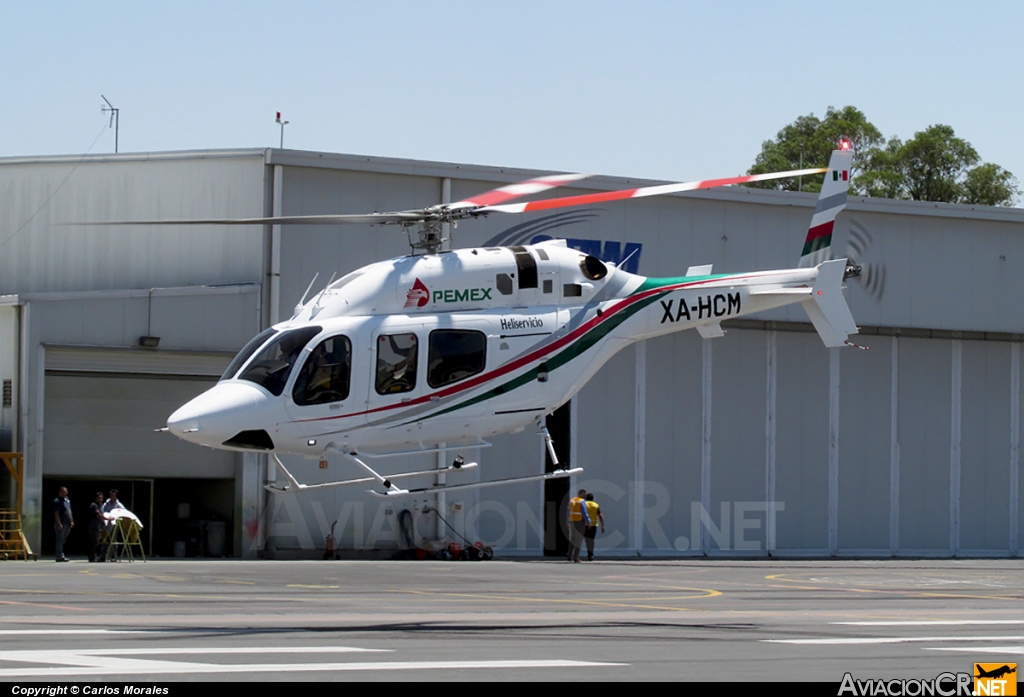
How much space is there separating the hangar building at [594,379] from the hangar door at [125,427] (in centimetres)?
5

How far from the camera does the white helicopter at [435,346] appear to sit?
18.7 metres

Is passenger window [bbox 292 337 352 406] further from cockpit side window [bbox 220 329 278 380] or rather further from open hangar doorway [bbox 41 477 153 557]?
open hangar doorway [bbox 41 477 153 557]

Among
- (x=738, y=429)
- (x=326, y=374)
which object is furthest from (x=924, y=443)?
(x=326, y=374)

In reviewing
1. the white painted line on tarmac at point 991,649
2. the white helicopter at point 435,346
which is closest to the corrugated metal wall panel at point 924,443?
the white helicopter at point 435,346

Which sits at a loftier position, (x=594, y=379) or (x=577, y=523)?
(x=594, y=379)

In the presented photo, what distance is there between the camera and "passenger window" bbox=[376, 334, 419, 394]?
19.3 m

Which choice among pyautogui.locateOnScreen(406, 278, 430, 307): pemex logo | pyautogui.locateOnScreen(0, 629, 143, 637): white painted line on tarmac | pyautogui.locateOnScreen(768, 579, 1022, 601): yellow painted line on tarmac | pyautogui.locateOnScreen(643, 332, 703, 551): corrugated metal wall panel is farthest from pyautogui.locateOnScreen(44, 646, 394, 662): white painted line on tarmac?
pyautogui.locateOnScreen(643, 332, 703, 551): corrugated metal wall panel

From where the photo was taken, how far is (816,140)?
3745 inches

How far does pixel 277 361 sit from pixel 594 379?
Answer: 677 inches

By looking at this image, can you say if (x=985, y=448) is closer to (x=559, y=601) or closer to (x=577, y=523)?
(x=577, y=523)

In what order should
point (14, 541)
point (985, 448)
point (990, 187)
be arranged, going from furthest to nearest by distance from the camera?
1. point (990, 187)
2. point (985, 448)
3. point (14, 541)

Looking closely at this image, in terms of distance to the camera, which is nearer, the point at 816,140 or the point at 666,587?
the point at 666,587

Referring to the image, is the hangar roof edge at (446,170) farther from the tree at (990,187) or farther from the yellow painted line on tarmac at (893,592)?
the tree at (990,187)

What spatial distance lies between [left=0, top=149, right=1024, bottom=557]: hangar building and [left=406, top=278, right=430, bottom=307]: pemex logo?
12.3 metres
